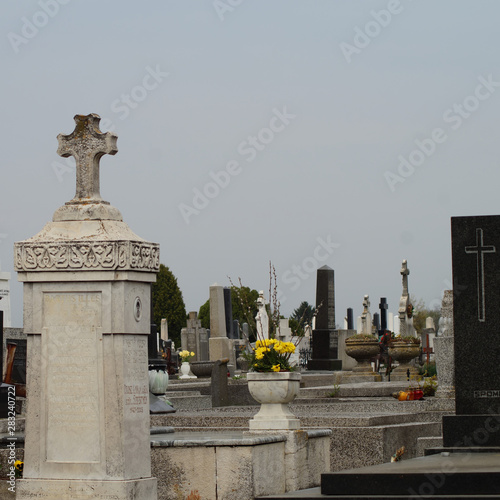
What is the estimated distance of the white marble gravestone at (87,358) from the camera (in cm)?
748

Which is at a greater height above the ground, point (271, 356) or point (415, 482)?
point (271, 356)

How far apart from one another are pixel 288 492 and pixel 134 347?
7.56 ft

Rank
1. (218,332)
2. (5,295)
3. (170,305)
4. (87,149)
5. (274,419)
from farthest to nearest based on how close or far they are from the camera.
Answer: (170,305) < (218,332) < (5,295) < (274,419) < (87,149)

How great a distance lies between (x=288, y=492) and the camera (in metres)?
9.09

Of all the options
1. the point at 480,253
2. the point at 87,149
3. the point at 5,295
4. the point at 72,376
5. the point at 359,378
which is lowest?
the point at 359,378

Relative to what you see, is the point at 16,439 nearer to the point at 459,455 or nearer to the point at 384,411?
the point at 459,455

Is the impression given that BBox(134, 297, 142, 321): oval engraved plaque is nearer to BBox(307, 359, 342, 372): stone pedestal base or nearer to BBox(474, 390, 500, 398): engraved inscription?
BBox(474, 390, 500, 398): engraved inscription

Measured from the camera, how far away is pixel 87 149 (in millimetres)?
8062

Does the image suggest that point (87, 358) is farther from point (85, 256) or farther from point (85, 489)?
point (85, 489)

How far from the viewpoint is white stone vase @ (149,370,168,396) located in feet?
47.3

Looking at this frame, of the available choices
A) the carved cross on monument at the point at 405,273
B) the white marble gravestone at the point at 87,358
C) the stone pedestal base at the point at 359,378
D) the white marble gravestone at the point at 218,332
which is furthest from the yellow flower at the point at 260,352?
the carved cross on monument at the point at 405,273

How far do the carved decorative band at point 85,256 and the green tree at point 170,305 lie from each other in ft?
176

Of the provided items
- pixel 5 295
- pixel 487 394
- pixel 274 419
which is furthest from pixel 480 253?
pixel 5 295

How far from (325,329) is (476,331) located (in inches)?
757
